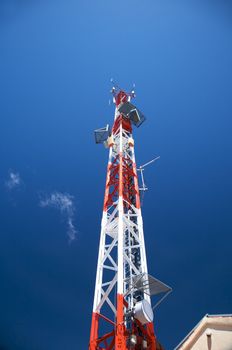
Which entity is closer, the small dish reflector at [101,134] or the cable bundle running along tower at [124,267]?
the cable bundle running along tower at [124,267]

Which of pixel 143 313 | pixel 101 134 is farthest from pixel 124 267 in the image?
pixel 101 134

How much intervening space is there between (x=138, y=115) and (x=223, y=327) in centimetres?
1786

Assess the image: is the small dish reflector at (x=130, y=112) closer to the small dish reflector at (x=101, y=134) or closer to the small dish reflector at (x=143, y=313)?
the small dish reflector at (x=101, y=134)

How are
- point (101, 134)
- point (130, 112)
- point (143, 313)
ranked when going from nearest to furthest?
point (143, 313) < point (101, 134) < point (130, 112)

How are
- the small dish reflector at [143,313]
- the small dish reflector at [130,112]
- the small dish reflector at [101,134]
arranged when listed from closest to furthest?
the small dish reflector at [143,313]
the small dish reflector at [101,134]
the small dish reflector at [130,112]

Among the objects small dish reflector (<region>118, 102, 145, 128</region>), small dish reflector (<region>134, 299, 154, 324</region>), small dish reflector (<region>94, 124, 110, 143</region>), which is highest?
small dish reflector (<region>118, 102, 145, 128</region>)

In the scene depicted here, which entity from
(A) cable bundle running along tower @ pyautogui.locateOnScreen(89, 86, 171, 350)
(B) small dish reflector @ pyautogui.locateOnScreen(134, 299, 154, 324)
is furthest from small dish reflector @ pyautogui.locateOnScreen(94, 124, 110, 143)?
(B) small dish reflector @ pyautogui.locateOnScreen(134, 299, 154, 324)

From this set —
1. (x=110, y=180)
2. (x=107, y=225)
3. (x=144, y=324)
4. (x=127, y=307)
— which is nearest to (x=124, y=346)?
(x=144, y=324)

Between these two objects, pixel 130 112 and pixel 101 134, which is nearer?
pixel 101 134

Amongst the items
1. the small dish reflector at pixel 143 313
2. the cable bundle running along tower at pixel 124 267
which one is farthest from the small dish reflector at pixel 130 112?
the small dish reflector at pixel 143 313

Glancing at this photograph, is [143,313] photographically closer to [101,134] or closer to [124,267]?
[124,267]

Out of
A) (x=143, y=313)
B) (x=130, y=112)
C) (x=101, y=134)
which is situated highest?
(x=130, y=112)

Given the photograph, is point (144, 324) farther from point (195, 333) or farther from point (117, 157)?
point (117, 157)

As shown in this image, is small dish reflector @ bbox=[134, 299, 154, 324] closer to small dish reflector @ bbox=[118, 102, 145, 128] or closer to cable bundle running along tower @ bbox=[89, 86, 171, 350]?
cable bundle running along tower @ bbox=[89, 86, 171, 350]
